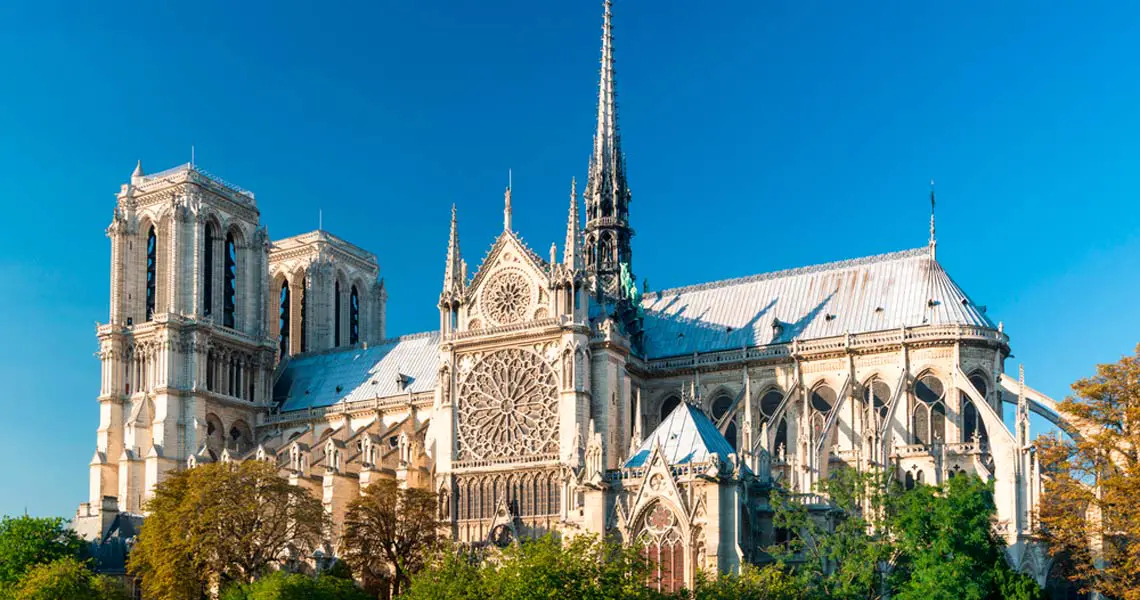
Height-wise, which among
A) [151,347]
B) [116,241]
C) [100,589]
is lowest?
[100,589]

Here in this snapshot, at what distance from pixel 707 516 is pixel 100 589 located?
87.3 ft

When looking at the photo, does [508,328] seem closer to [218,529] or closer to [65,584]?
[218,529]

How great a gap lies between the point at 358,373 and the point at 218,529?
88.2ft

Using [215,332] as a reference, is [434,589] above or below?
below

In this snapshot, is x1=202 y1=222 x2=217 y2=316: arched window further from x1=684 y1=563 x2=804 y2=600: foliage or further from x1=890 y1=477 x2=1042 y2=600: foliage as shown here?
x1=890 y1=477 x2=1042 y2=600: foliage

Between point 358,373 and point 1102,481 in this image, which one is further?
point 358,373

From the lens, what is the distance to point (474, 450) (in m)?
68.7

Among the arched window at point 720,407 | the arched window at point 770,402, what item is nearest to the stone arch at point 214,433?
the arched window at point 720,407

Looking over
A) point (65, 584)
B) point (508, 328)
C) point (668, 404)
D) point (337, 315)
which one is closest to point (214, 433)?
point (337, 315)

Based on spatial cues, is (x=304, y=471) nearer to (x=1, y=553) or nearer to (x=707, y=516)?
(x=1, y=553)

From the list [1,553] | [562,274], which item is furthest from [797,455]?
[1,553]

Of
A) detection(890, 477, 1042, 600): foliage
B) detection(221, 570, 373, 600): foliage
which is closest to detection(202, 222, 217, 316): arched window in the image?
detection(221, 570, 373, 600): foliage

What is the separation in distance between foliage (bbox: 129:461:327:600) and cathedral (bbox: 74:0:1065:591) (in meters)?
4.23

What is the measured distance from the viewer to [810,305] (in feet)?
238
